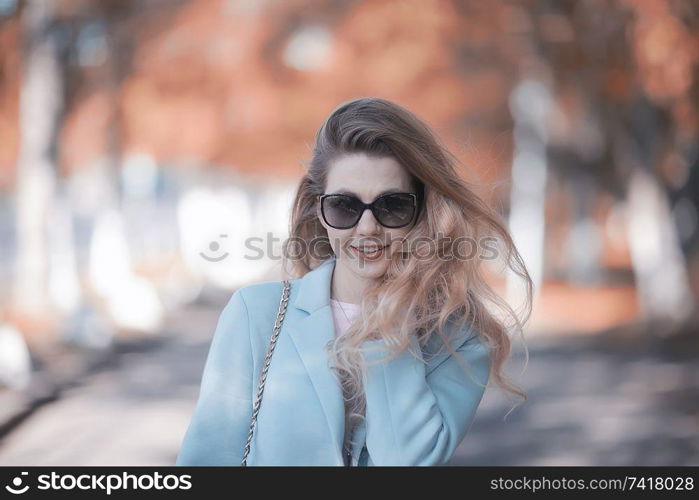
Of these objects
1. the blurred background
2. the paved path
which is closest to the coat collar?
the paved path

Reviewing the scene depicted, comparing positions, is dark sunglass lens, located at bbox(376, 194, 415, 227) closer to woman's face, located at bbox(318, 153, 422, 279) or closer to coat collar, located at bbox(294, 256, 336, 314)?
woman's face, located at bbox(318, 153, 422, 279)

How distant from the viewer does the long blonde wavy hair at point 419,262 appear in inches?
65.5

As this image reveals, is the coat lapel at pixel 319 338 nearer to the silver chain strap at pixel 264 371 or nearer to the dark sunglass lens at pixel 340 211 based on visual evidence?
the silver chain strap at pixel 264 371

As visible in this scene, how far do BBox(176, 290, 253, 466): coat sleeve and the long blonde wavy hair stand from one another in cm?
19

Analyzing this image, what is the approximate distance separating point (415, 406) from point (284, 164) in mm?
10013

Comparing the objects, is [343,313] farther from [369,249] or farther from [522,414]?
[522,414]

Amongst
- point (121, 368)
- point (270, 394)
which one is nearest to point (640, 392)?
point (121, 368)

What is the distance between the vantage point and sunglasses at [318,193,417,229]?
5.47 ft

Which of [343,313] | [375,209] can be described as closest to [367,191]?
[375,209]

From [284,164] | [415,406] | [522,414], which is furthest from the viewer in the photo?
[284,164]

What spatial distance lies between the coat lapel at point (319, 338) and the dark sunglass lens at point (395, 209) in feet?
0.71

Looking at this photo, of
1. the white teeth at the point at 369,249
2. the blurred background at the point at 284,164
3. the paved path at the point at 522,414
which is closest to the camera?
the white teeth at the point at 369,249

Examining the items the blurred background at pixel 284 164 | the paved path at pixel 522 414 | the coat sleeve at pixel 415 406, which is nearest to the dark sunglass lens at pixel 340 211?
the coat sleeve at pixel 415 406

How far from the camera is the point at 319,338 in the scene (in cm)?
168
